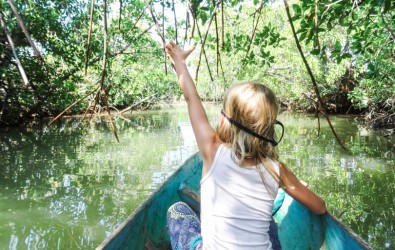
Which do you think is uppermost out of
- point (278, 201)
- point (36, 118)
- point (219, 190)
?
point (219, 190)

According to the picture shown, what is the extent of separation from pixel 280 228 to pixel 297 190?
135cm

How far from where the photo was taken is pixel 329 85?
1956 centimetres

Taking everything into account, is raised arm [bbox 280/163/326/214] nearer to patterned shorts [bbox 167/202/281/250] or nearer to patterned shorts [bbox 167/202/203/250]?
patterned shorts [bbox 167/202/281/250]

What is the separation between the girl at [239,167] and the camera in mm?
1453

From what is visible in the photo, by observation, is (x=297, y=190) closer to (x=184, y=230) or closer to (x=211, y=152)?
(x=211, y=152)

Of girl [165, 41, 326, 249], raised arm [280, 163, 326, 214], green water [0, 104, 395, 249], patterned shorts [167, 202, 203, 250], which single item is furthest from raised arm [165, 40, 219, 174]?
green water [0, 104, 395, 249]

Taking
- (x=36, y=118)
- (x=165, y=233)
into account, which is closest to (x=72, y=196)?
(x=165, y=233)

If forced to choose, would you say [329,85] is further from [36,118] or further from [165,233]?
[165,233]

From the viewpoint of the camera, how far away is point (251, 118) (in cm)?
146

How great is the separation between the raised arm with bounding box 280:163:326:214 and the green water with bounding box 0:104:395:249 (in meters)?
1.56

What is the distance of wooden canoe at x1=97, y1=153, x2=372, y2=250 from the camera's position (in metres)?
A: 2.01

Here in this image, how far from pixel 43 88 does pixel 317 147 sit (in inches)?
299

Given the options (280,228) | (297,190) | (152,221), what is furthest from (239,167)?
(280,228)

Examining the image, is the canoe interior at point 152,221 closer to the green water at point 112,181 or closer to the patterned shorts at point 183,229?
the patterned shorts at point 183,229
